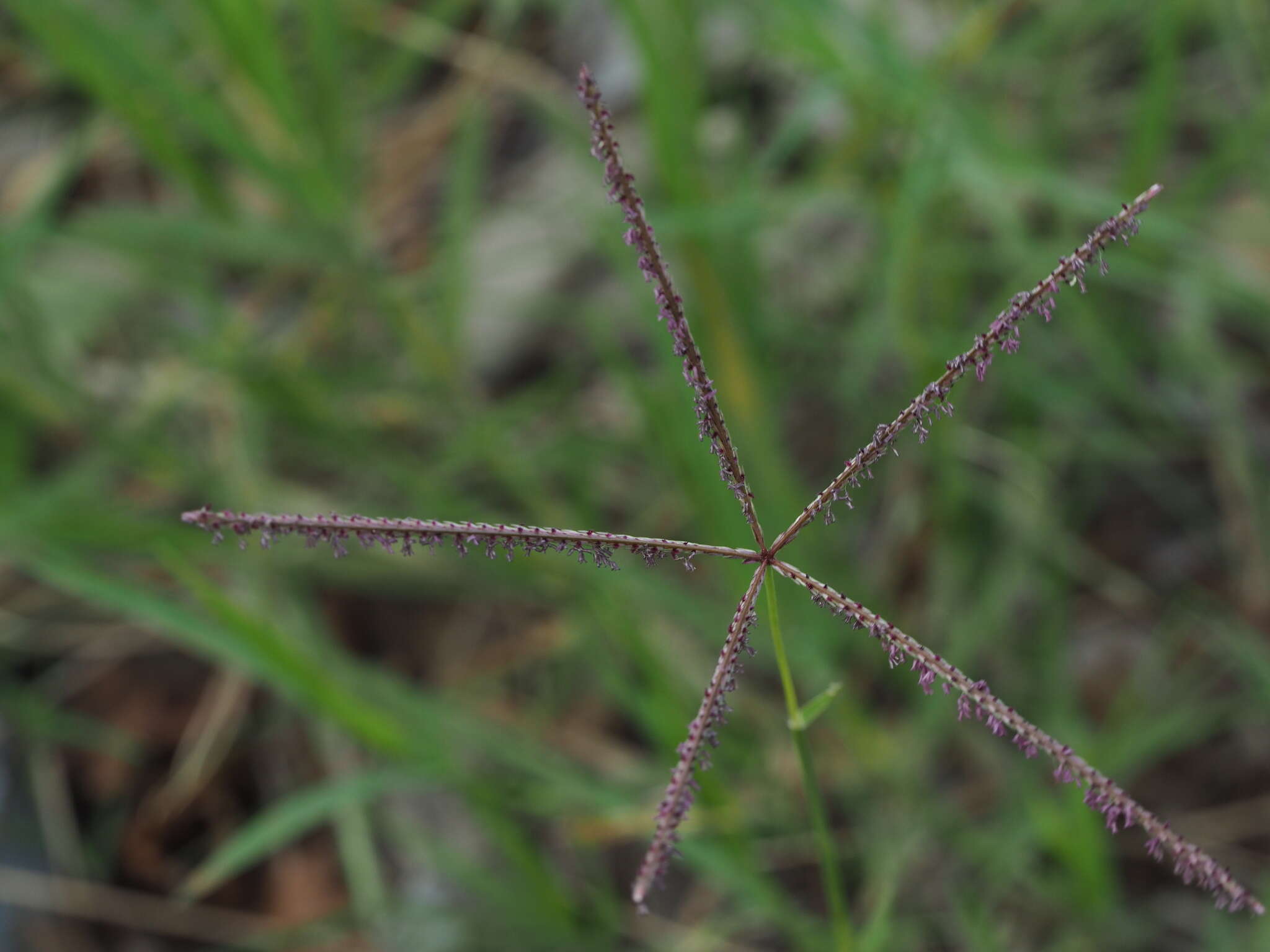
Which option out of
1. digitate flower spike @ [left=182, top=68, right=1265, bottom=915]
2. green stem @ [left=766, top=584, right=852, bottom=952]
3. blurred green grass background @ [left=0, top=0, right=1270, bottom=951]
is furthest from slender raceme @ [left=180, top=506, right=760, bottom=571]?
blurred green grass background @ [left=0, top=0, right=1270, bottom=951]

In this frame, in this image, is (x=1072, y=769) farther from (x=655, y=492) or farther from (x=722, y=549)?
Result: (x=655, y=492)

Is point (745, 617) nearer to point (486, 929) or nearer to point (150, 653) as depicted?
point (486, 929)

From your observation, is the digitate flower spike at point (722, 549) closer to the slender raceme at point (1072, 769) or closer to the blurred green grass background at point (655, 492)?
the slender raceme at point (1072, 769)

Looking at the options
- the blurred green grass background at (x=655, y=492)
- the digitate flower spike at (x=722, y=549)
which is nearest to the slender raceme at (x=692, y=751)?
the digitate flower spike at (x=722, y=549)

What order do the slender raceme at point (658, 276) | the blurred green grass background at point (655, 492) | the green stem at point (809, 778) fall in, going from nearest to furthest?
1. the slender raceme at point (658, 276)
2. the green stem at point (809, 778)
3. the blurred green grass background at point (655, 492)

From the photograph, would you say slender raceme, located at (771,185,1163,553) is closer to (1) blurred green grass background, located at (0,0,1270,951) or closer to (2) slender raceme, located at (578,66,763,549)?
(2) slender raceme, located at (578,66,763,549)

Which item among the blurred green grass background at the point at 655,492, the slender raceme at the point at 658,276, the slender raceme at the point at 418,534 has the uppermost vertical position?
the blurred green grass background at the point at 655,492

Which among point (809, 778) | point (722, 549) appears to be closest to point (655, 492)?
point (809, 778)
